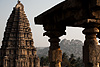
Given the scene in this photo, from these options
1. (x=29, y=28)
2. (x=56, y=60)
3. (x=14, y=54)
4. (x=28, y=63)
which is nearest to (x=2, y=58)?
(x=14, y=54)

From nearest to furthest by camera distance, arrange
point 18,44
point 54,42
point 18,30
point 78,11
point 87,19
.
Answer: point 87,19 → point 78,11 → point 54,42 → point 18,44 → point 18,30

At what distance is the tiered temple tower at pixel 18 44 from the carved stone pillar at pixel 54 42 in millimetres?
27176

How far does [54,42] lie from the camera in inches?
367

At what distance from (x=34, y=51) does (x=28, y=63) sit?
7.80 feet

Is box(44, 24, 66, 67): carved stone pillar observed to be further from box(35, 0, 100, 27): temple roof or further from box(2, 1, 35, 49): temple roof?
box(2, 1, 35, 49): temple roof

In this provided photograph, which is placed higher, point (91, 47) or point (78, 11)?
point (78, 11)

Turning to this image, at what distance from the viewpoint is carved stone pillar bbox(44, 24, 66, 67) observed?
9.16 meters

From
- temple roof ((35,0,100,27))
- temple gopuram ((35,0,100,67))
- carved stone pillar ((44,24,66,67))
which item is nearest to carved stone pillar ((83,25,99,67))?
temple gopuram ((35,0,100,67))

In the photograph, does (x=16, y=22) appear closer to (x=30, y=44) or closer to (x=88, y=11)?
(x=30, y=44)

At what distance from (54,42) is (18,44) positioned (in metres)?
27.8

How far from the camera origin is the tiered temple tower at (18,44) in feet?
118

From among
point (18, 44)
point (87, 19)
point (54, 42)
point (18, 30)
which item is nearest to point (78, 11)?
point (87, 19)

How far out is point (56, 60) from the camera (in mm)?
9164

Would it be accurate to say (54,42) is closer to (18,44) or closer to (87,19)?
(87,19)
